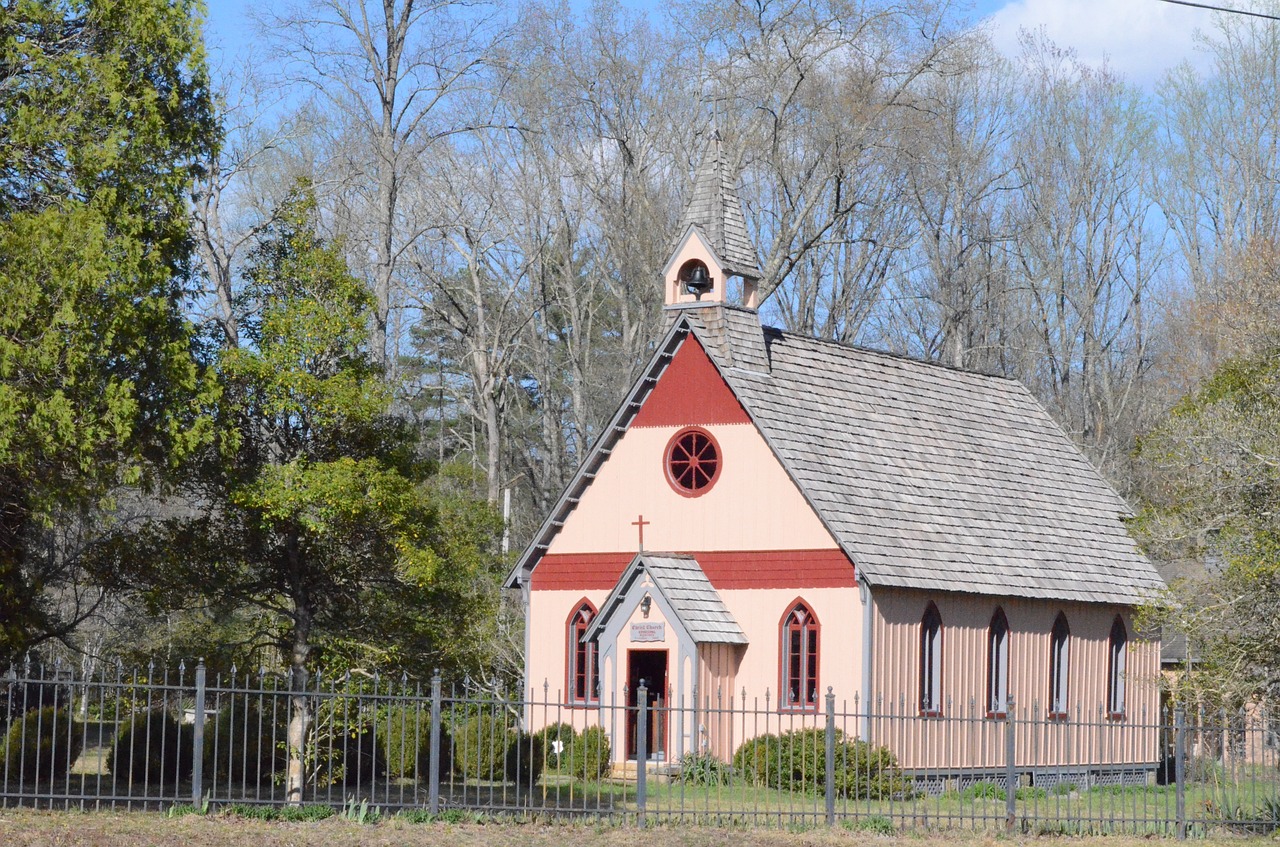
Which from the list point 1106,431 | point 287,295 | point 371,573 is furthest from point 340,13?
point 1106,431

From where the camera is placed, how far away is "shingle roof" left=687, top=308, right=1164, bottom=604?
3059 centimetres

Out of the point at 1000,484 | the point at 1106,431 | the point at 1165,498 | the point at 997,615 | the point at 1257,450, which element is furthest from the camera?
the point at 1106,431

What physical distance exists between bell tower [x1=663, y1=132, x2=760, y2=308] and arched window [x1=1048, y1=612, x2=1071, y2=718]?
29.6ft

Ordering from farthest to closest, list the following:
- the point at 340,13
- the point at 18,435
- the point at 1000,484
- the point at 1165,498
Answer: the point at 1165,498
the point at 340,13
the point at 1000,484
the point at 18,435

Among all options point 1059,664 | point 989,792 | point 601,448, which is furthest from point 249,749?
point 1059,664

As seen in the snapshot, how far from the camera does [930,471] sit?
33656 millimetres

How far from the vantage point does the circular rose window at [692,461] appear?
31.8 meters

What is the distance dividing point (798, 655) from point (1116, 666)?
903 cm

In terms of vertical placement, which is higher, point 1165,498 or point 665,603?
point 1165,498

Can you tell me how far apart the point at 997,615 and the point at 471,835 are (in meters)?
15.6

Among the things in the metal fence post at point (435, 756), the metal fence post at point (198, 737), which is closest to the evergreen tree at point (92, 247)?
the metal fence post at point (198, 737)

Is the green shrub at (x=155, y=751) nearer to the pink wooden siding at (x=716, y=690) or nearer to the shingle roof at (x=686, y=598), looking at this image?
the shingle roof at (x=686, y=598)

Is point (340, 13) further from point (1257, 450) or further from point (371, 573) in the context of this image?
point (1257, 450)

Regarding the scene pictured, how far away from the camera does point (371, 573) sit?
25.6 meters
